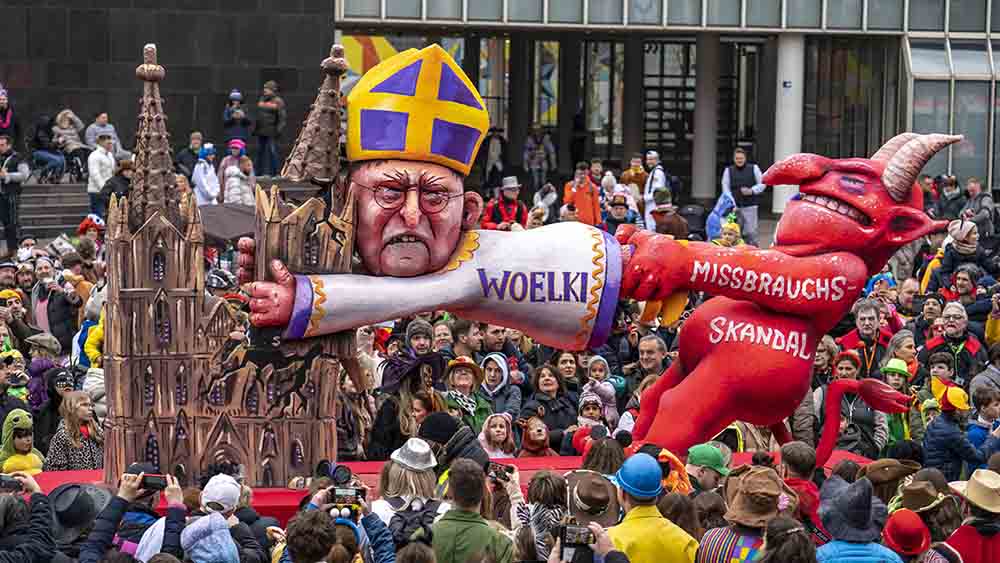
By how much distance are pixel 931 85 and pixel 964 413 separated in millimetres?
20521

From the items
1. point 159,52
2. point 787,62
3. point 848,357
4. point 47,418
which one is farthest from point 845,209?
point 787,62

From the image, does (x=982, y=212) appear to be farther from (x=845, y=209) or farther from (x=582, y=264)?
(x=582, y=264)

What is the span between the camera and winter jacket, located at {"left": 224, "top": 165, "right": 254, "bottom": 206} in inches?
885

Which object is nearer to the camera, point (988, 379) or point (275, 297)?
point (275, 297)

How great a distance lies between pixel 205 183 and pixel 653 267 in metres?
13.1

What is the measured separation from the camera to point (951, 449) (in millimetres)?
11664

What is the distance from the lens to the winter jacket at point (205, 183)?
2266cm

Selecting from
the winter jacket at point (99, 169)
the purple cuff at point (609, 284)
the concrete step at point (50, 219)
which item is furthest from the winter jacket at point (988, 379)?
the concrete step at point (50, 219)

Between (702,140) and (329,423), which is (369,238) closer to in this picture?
(329,423)

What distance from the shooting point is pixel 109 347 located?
10648mm

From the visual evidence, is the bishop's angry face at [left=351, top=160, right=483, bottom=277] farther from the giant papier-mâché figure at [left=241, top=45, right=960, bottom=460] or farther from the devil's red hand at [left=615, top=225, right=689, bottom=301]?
the devil's red hand at [left=615, top=225, right=689, bottom=301]

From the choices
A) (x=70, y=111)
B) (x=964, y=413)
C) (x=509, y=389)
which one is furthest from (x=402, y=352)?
(x=70, y=111)

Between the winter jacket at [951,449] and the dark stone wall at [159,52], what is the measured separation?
16675mm

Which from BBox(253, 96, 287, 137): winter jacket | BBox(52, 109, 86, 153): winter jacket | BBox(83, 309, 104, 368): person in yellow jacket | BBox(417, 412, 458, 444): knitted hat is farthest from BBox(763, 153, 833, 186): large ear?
BBox(52, 109, 86, 153): winter jacket
